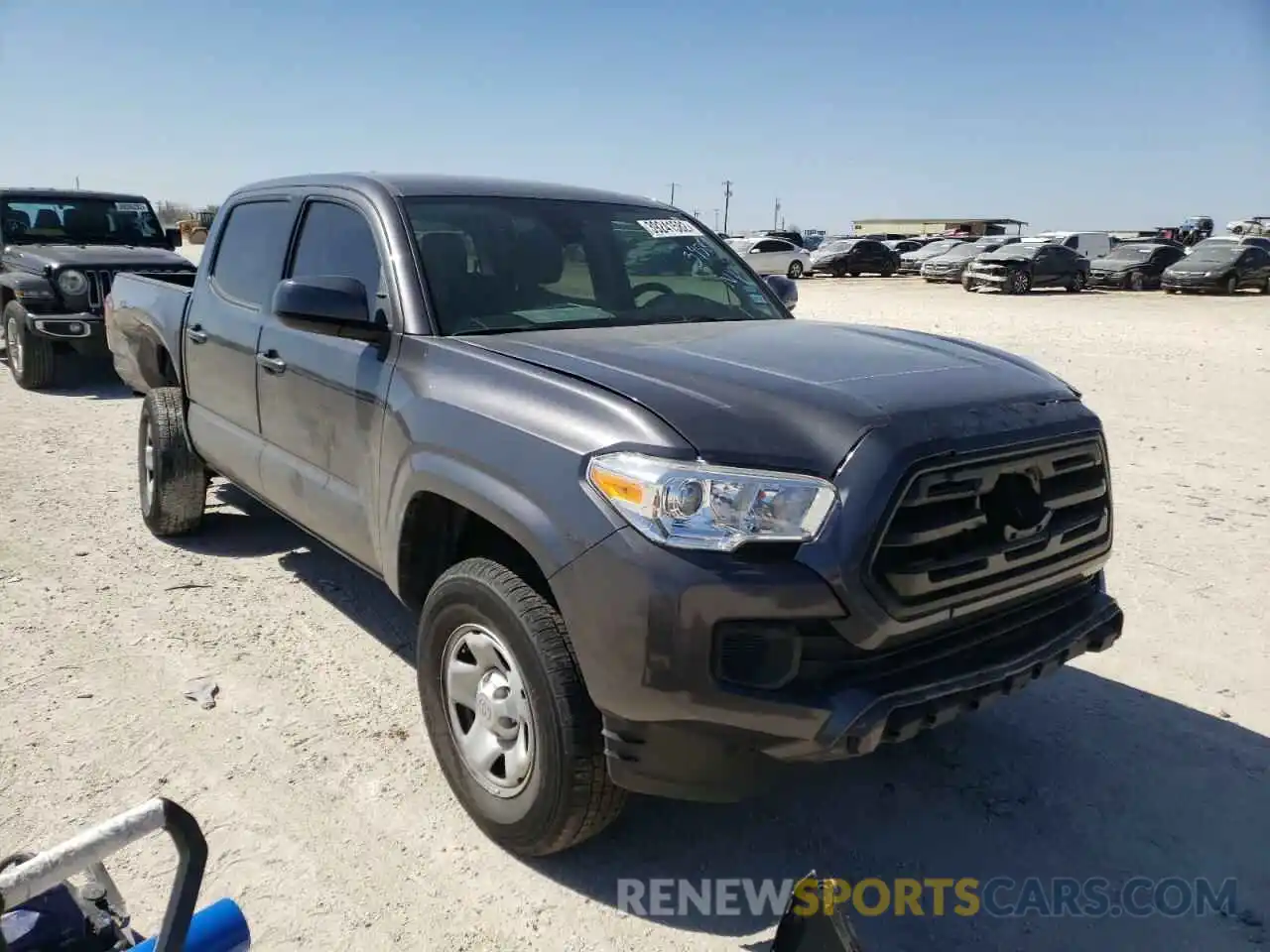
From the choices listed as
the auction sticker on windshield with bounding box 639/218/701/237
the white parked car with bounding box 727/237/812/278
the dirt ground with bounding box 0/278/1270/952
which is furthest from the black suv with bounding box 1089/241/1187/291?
the auction sticker on windshield with bounding box 639/218/701/237

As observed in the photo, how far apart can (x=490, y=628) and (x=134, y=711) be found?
172 cm

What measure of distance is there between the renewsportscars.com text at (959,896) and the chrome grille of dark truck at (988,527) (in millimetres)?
875

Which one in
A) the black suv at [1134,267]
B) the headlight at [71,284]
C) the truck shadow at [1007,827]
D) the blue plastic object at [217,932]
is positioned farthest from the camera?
the black suv at [1134,267]

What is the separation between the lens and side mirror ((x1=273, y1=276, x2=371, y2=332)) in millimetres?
3127

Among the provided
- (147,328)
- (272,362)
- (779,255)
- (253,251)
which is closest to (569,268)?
(272,362)

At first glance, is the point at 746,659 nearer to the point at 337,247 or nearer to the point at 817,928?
the point at 817,928

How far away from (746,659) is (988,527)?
763mm

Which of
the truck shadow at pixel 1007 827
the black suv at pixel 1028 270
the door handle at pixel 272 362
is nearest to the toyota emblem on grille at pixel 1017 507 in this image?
the truck shadow at pixel 1007 827

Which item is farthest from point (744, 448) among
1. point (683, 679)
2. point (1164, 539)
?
point (1164, 539)

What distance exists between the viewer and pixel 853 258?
37.8 m

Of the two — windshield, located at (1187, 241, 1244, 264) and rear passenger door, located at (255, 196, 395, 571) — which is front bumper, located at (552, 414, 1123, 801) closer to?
rear passenger door, located at (255, 196, 395, 571)

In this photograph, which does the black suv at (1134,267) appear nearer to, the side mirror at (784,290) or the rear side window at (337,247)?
the side mirror at (784,290)

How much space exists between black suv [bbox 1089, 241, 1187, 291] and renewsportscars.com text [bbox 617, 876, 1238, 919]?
31.0 metres

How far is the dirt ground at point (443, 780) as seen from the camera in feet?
8.50
